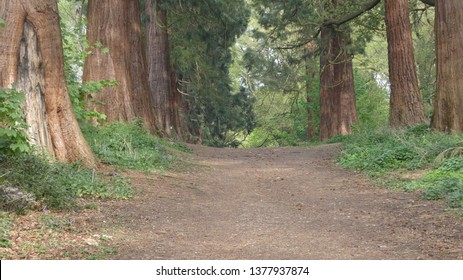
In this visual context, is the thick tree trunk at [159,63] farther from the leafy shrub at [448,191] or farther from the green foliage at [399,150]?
the leafy shrub at [448,191]

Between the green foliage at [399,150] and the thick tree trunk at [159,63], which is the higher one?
the thick tree trunk at [159,63]

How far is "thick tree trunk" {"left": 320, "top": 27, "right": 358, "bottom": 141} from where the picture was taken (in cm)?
2467

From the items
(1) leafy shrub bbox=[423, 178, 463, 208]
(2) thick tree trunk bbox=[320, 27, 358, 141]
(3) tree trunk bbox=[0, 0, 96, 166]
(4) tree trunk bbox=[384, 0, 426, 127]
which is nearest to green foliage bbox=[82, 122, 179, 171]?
(3) tree trunk bbox=[0, 0, 96, 166]

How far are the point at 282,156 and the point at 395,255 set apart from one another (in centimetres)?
1230

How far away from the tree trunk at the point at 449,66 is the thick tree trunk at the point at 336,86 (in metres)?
9.06

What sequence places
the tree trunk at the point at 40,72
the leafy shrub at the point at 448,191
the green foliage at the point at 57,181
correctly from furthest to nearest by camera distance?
the tree trunk at the point at 40,72
the leafy shrub at the point at 448,191
the green foliage at the point at 57,181

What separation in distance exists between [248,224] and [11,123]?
315 cm

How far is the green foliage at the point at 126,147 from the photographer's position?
502 inches

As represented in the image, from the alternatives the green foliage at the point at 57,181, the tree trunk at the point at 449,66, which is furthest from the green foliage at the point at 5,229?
the tree trunk at the point at 449,66

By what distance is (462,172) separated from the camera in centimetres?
1023

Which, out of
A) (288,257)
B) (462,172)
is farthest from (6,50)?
(462,172)

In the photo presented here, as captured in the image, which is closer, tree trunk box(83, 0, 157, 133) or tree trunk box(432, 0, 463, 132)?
tree trunk box(432, 0, 463, 132)

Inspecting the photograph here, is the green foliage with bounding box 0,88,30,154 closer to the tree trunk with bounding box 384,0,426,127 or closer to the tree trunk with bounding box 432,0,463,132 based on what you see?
the tree trunk with bounding box 432,0,463,132

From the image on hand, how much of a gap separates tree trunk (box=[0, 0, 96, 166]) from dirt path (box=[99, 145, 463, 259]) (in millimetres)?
1388
